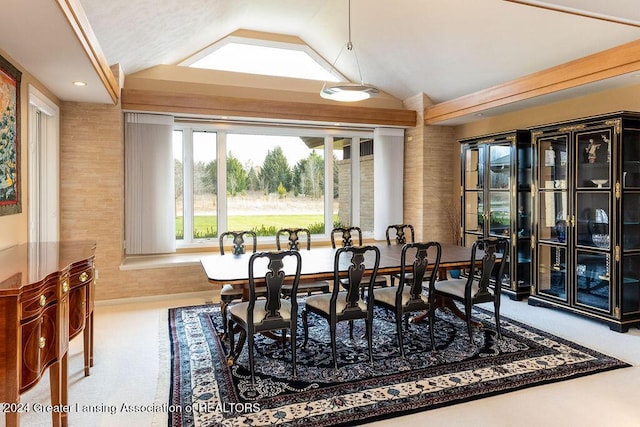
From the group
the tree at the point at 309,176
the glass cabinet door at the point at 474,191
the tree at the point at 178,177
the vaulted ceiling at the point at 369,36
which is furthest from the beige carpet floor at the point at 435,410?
the tree at the point at 309,176

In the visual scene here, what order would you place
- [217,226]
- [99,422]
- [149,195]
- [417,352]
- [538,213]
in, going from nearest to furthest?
[99,422]
[417,352]
[538,213]
[149,195]
[217,226]

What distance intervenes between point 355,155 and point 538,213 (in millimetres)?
3028

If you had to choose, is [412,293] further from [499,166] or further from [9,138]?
[9,138]

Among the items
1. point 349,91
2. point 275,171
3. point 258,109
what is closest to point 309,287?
point 349,91

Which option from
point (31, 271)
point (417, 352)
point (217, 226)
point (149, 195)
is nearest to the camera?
point (31, 271)

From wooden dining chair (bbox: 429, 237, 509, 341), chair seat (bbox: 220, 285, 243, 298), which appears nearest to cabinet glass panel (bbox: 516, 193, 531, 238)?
wooden dining chair (bbox: 429, 237, 509, 341)

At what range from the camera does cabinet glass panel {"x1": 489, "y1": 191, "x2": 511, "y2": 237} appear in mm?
5184

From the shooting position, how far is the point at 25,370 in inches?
71.8

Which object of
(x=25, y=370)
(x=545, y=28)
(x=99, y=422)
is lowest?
(x=99, y=422)

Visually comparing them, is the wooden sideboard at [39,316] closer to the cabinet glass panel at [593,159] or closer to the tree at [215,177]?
the tree at [215,177]

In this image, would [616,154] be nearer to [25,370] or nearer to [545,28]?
[545,28]

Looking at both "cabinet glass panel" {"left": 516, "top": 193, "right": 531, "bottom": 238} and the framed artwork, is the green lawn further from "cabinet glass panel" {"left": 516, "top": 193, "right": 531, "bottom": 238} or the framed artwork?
"cabinet glass panel" {"left": 516, "top": 193, "right": 531, "bottom": 238}

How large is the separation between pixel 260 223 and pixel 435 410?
430 centimetres

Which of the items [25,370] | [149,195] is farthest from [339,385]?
[149,195]
